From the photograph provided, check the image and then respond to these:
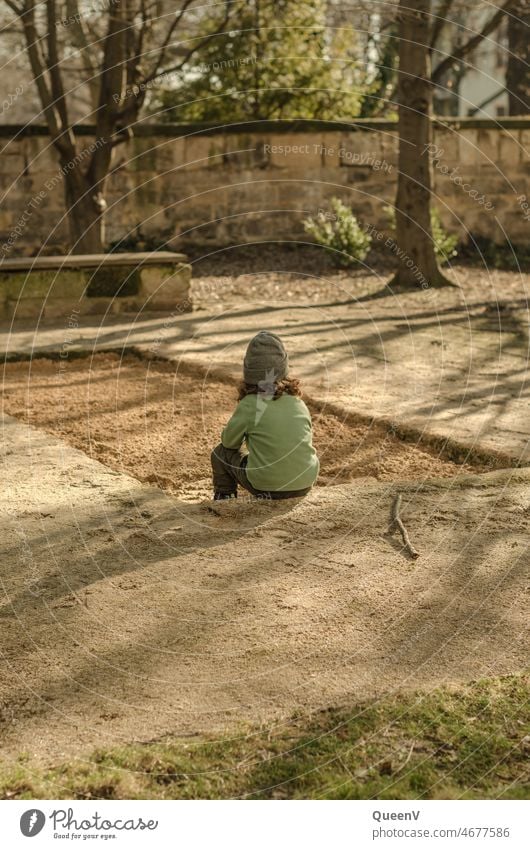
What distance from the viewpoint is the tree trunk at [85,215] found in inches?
514

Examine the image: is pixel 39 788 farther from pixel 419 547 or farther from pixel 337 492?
pixel 337 492

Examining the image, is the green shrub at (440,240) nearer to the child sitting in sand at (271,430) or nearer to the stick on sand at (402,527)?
the child sitting in sand at (271,430)

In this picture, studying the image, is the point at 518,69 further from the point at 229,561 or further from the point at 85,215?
the point at 229,561

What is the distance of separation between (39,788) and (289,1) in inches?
587

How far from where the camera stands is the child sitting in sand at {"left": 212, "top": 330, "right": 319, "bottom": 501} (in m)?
5.28

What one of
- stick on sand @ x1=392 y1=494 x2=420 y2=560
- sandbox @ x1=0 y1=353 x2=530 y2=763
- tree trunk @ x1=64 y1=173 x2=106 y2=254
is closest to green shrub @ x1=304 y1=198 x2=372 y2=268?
tree trunk @ x1=64 y1=173 x2=106 y2=254

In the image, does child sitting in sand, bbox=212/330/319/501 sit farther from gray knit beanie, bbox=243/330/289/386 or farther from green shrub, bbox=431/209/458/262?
green shrub, bbox=431/209/458/262

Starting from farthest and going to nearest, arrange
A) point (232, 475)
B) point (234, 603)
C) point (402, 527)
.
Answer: point (232, 475), point (402, 527), point (234, 603)

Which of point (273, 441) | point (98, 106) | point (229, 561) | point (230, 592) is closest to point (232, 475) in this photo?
point (273, 441)

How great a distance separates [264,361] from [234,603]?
4.76ft

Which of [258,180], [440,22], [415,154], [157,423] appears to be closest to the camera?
[157,423]

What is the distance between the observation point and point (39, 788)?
3074 mm

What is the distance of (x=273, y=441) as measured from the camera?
5.27 meters

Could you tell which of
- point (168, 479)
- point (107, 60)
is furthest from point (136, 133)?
point (168, 479)
